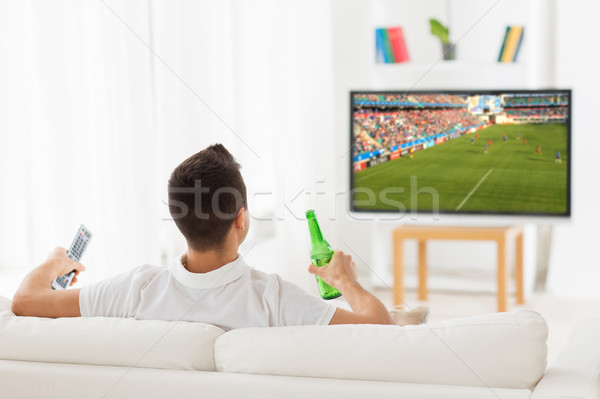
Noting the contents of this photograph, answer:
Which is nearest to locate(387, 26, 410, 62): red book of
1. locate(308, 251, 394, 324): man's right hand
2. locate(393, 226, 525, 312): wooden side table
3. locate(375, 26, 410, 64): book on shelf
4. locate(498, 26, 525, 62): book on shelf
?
locate(375, 26, 410, 64): book on shelf

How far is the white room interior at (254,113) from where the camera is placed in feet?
11.6

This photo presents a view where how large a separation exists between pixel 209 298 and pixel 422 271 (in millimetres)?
2696

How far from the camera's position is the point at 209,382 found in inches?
52.8

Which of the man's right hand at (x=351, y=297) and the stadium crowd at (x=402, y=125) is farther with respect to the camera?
the stadium crowd at (x=402, y=125)

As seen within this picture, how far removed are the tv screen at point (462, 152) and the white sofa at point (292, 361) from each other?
2.19 m

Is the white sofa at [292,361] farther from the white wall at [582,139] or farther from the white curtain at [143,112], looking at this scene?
the white wall at [582,139]

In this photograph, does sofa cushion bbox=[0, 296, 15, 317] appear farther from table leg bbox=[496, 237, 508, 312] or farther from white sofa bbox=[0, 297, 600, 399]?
table leg bbox=[496, 237, 508, 312]

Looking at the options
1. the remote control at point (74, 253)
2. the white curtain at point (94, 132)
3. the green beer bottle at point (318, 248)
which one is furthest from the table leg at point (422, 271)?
the remote control at point (74, 253)

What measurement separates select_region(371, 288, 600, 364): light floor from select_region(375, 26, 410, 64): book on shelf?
4.24 ft

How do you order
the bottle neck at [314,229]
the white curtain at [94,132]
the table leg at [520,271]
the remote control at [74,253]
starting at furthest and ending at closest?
the table leg at [520,271]
the white curtain at [94,132]
the bottle neck at [314,229]
the remote control at [74,253]

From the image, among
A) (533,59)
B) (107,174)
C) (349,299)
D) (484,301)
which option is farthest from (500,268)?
(349,299)

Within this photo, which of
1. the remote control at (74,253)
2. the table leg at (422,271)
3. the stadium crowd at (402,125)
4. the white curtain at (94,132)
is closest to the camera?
the remote control at (74,253)

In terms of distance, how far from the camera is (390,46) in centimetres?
428

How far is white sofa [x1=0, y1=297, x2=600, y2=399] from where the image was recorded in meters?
1.27
